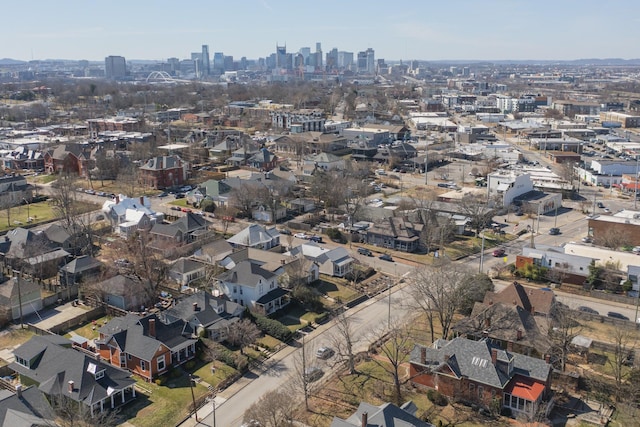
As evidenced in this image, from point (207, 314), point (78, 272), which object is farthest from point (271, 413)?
point (78, 272)

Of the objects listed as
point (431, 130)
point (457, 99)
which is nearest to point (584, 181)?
point (431, 130)

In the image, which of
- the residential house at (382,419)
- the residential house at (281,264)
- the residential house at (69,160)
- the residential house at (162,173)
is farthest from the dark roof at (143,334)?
the residential house at (69,160)

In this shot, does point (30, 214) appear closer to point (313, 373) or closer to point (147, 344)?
point (147, 344)

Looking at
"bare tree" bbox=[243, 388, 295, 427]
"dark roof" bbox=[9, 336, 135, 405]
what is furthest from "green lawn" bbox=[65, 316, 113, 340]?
"bare tree" bbox=[243, 388, 295, 427]

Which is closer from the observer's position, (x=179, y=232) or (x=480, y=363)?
(x=480, y=363)

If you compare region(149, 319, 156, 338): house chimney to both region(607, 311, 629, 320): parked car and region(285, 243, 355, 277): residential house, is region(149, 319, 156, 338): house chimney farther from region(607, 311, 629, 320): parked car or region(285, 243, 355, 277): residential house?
region(607, 311, 629, 320): parked car
